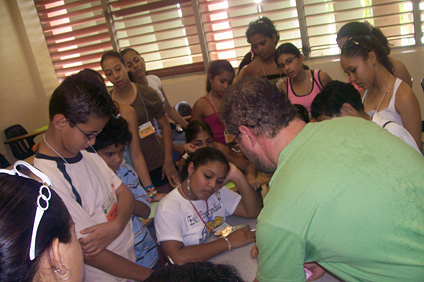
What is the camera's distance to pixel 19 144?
546cm

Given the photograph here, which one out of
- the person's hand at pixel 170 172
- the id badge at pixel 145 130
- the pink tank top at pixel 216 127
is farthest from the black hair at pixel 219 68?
the person's hand at pixel 170 172

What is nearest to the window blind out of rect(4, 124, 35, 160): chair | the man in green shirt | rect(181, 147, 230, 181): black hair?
rect(4, 124, 35, 160): chair

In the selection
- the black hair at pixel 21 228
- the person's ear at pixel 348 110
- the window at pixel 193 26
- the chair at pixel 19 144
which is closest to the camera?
the black hair at pixel 21 228

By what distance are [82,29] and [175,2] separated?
177 cm

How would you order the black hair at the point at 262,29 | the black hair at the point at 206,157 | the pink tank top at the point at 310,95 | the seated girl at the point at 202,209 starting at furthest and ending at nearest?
the black hair at the point at 262,29 → the pink tank top at the point at 310,95 → the black hair at the point at 206,157 → the seated girl at the point at 202,209

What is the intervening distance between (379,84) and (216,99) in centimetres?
135

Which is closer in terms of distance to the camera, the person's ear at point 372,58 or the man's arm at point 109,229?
the man's arm at point 109,229

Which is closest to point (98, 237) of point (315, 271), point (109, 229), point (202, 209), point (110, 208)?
point (109, 229)

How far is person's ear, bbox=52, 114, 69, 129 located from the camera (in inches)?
54.9

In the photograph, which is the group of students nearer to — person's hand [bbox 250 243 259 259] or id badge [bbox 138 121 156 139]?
id badge [bbox 138 121 156 139]

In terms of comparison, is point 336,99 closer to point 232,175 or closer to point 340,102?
point 340,102

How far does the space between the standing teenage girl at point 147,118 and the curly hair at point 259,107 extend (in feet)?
5.20

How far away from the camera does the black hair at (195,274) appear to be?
0.71 metres

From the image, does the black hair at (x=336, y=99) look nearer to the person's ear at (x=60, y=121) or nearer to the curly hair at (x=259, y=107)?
the curly hair at (x=259, y=107)
